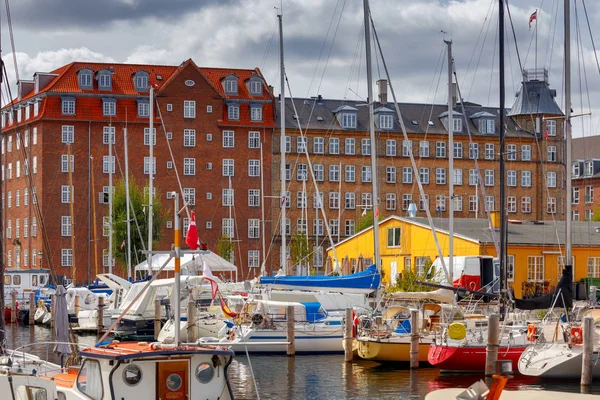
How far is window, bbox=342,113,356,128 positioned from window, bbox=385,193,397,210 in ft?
26.2

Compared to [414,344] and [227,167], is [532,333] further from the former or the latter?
[227,167]

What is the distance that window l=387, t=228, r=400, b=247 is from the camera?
78.3 meters

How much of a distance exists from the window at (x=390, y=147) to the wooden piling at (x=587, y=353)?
269ft

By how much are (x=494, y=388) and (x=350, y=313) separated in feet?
74.9

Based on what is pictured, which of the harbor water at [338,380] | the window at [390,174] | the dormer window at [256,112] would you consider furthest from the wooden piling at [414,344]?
the window at [390,174]

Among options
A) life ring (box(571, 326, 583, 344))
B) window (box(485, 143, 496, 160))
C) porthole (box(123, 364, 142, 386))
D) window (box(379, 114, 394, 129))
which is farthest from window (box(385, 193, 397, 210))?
porthole (box(123, 364, 142, 386))

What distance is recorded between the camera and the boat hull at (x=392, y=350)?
1645 inches

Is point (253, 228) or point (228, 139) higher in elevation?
point (228, 139)

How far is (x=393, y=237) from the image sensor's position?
78.9 m

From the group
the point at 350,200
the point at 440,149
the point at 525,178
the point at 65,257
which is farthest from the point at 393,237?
the point at 525,178

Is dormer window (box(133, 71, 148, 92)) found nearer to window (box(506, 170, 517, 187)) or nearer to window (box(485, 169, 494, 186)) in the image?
window (box(485, 169, 494, 186))

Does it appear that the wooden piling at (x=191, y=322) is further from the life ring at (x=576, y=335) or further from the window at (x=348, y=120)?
the window at (x=348, y=120)

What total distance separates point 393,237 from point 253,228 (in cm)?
3581

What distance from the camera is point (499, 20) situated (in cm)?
5234
